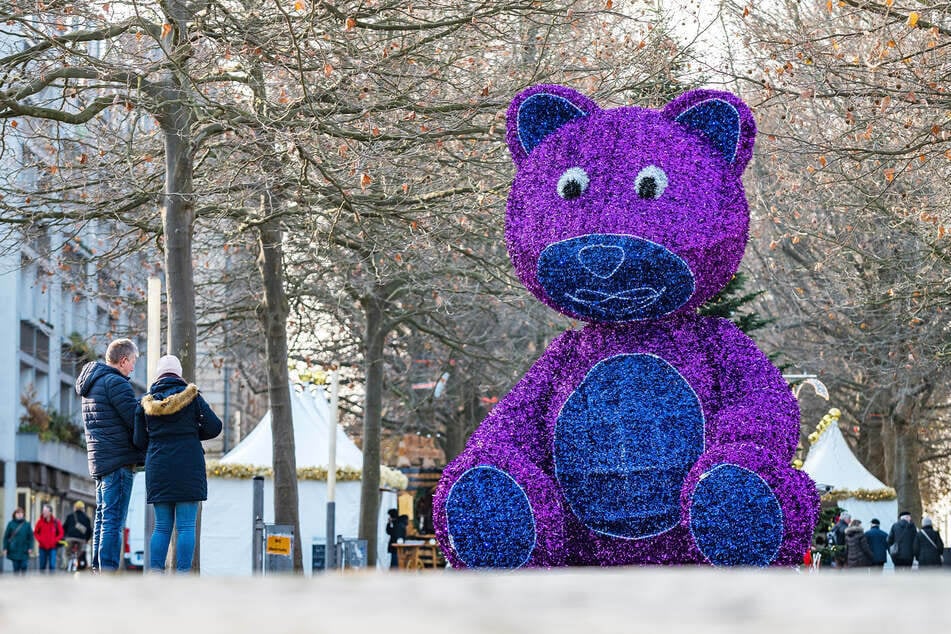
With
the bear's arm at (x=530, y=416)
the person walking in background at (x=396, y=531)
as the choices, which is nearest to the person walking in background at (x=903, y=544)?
the person walking in background at (x=396, y=531)

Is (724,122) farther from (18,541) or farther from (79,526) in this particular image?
(79,526)

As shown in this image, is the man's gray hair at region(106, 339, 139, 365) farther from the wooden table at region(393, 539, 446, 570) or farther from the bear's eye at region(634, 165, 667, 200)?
the wooden table at region(393, 539, 446, 570)

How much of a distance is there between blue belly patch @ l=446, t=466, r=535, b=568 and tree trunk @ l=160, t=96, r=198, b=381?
6044 mm

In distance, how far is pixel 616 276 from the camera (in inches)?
294

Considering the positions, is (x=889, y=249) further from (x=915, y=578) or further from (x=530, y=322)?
(x=915, y=578)

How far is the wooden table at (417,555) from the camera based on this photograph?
21.9 meters

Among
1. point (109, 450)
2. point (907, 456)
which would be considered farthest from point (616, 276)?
point (907, 456)

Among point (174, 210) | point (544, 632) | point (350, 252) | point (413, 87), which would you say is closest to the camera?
point (544, 632)

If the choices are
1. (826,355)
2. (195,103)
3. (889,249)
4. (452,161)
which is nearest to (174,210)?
(195,103)

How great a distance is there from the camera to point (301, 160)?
38.0ft

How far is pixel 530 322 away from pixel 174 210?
440 inches

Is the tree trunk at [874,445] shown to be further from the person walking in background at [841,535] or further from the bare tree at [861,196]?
the person walking in background at [841,535]

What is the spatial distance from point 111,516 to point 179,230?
16.0ft

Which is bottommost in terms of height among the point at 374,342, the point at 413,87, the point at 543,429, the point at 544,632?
the point at 544,632
